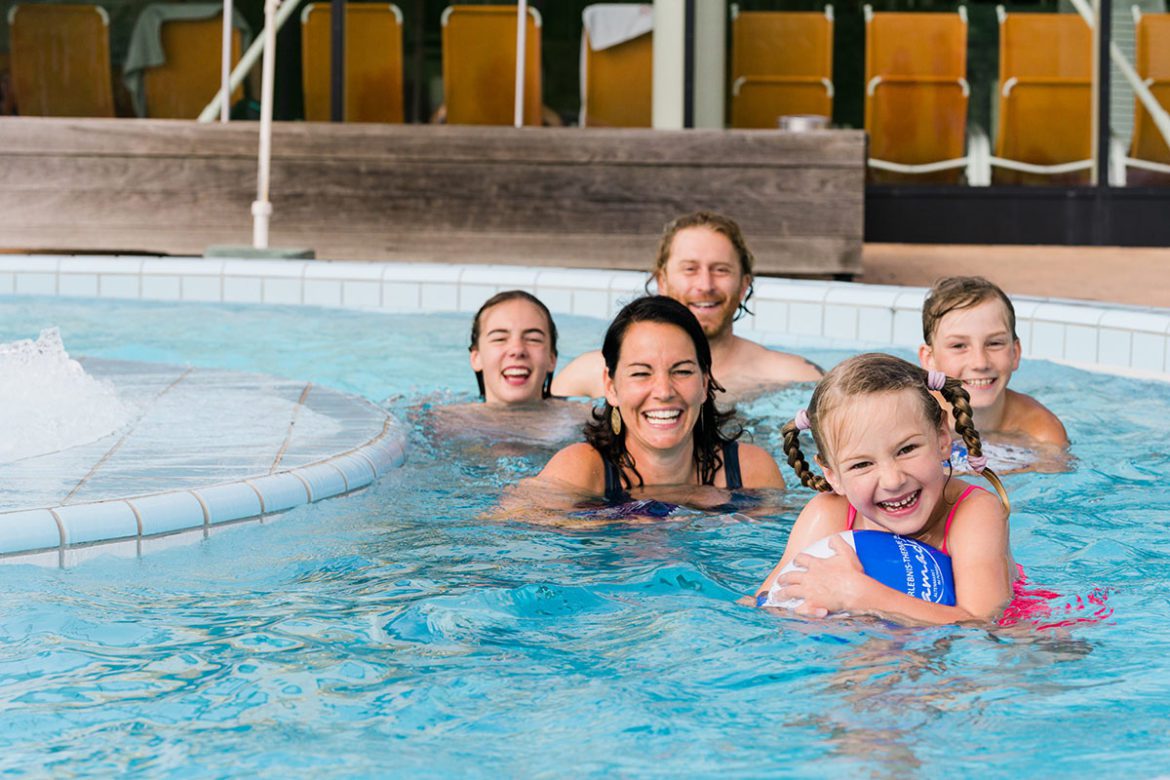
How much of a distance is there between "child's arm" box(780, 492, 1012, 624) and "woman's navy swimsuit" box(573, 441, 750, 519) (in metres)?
1.01

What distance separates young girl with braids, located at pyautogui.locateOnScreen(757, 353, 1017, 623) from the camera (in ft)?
10.6

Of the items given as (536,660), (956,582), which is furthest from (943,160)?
(536,660)

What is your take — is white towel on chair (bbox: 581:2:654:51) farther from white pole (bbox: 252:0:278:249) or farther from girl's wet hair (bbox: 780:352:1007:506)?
girl's wet hair (bbox: 780:352:1007:506)

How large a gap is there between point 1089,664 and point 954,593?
11.8 inches

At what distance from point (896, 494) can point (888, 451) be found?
0.09 m

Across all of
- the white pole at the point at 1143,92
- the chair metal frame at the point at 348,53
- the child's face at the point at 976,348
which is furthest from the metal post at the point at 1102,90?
the child's face at the point at 976,348

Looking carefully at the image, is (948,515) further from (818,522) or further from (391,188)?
(391,188)

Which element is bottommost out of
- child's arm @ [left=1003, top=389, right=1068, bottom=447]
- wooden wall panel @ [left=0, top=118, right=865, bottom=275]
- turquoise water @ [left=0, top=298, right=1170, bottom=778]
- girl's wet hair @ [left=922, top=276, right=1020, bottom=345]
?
turquoise water @ [left=0, top=298, right=1170, bottom=778]

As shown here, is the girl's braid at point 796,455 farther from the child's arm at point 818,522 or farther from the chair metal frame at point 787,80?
the chair metal frame at point 787,80

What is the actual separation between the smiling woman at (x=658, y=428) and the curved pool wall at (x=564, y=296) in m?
0.66

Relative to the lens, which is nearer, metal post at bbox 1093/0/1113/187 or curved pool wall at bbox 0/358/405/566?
curved pool wall at bbox 0/358/405/566

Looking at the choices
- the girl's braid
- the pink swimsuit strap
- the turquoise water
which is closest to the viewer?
the turquoise water

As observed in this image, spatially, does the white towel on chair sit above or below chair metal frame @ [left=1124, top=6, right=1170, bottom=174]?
above

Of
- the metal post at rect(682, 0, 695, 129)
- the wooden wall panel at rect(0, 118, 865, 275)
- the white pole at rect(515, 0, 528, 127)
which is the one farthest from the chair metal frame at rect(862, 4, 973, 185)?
the white pole at rect(515, 0, 528, 127)
